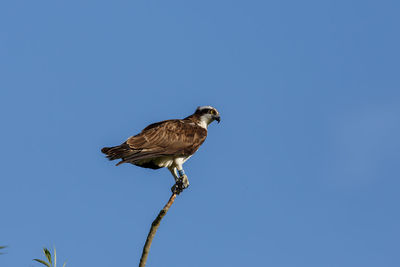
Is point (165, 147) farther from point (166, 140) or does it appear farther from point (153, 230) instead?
point (153, 230)

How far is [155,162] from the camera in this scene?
38.2 feet

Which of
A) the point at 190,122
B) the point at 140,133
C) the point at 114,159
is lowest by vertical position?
the point at 114,159

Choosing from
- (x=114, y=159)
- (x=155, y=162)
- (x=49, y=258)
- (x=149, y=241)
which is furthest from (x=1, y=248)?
(x=155, y=162)

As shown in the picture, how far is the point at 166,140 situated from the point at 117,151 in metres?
1.42

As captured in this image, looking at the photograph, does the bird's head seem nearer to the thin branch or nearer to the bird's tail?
the bird's tail

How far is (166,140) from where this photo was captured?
11.8 meters

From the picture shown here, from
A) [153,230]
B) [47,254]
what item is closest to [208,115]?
[153,230]

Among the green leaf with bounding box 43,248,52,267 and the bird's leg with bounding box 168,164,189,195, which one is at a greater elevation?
the bird's leg with bounding box 168,164,189,195

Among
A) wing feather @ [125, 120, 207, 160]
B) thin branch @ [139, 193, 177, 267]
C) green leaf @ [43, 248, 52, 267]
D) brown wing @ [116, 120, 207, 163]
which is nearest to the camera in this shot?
green leaf @ [43, 248, 52, 267]

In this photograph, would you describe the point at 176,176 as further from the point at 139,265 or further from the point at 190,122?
the point at 139,265

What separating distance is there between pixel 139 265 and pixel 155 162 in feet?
19.8

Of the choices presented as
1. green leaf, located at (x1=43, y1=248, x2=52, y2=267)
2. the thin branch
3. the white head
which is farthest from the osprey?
green leaf, located at (x1=43, y1=248, x2=52, y2=267)

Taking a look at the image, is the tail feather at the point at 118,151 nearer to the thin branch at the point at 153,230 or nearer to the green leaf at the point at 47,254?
the thin branch at the point at 153,230

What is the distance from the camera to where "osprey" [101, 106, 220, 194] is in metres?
10.8
